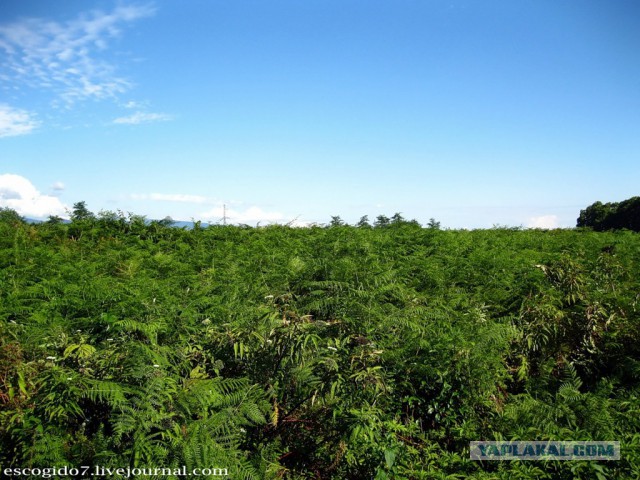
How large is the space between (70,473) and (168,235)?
8.80 meters

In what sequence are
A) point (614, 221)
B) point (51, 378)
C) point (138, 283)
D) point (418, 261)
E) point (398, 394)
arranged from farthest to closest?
point (614, 221)
point (418, 261)
point (138, 283)
point (398, 394)
point (51, 378)

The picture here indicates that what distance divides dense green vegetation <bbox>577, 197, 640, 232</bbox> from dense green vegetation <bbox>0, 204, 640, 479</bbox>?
64.7 feet

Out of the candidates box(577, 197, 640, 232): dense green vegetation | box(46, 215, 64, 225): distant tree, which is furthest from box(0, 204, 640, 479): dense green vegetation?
box(577, 197, 640, 232): dense green vegetation

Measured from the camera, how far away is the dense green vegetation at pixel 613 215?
2491 centimetres

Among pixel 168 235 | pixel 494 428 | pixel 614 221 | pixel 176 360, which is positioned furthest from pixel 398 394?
pixel 614 221

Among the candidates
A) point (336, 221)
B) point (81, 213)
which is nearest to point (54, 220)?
point (81, 213)

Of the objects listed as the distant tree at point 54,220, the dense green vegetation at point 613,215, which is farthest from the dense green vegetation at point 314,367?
the dense green vegetation at point 613,215

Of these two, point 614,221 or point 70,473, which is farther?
point 614,221

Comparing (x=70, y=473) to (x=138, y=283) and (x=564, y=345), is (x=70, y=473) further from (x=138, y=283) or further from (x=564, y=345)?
(x=564, y=345)

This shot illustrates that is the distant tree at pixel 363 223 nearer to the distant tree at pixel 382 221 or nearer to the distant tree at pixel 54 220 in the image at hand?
the distant tree at pixel 382 221

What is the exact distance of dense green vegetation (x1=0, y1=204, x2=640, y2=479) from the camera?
2.92 metres

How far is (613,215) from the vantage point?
92.7 ft

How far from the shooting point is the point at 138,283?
536 centimetres

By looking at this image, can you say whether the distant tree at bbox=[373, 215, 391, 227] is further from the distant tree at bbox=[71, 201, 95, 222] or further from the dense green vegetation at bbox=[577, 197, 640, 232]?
the dense green vegetation at bbox=[577, 197, 640, 232]
